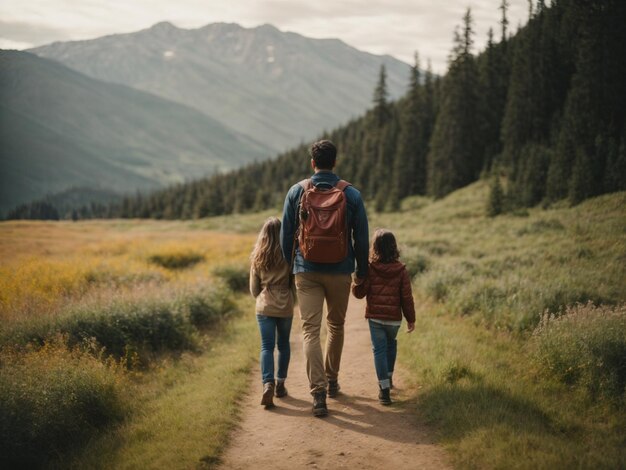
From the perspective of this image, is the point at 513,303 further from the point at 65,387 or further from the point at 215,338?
the point at 65,387

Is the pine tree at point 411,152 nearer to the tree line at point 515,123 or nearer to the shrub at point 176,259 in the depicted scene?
the tree line at point 515,123

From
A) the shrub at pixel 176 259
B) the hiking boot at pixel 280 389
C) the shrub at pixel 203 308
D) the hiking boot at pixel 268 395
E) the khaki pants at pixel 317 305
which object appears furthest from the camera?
the shrub at pixel 176 259

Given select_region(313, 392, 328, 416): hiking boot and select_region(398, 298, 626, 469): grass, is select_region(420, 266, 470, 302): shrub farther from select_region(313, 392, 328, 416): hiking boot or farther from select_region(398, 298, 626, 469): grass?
select_region(313, 392, 328, 416): hiking boot

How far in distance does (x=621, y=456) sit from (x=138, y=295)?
30.5ft

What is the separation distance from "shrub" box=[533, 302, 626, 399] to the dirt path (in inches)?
88.0

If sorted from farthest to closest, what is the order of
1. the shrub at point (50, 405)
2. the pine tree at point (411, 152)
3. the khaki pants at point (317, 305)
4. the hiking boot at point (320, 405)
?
1. the pine tree at point (411, 152)
2. the hiking boot at point (320, 405)
3. the khaki pants at point (317, 305)
4. the shrub at point (50, 405)

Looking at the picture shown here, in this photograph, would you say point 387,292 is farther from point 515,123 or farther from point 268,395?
point 515,123

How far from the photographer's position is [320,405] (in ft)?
18.5

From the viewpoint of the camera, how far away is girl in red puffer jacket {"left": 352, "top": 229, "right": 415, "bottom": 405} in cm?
584

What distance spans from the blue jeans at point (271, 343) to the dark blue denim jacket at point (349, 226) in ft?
3.44

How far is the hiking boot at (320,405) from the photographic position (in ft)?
18.5

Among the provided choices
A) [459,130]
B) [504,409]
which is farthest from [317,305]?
[459,130]

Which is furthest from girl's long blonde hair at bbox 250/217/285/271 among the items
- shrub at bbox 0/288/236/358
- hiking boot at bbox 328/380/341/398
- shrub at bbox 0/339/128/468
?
shrub at bbox 0/288/236/358

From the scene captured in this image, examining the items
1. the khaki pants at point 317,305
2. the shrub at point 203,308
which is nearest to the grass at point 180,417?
the khaki pants at point 317,305
